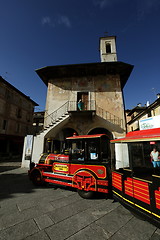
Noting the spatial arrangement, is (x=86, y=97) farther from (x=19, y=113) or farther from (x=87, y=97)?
(x=19, y=113)

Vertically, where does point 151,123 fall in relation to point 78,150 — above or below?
above

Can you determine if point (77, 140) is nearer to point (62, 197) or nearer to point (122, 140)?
point (122, 140)

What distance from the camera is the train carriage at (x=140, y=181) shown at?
2.48 m

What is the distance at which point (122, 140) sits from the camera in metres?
3.37

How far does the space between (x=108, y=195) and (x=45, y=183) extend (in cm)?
327

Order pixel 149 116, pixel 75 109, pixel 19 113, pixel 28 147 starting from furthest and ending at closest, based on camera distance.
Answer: pixel 19 113, pixel 149 116, pixel 75 109, pixel 28 147

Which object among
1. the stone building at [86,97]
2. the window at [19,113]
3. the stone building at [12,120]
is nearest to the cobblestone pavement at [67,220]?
the stone building at [86,97]

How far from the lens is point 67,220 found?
2.78 metres

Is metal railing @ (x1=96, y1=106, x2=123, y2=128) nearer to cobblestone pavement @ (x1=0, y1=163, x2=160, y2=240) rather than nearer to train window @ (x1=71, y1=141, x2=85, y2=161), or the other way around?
train window @ (x1=71, y1=141, x2=85, y2=161)

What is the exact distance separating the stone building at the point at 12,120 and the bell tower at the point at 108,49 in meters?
17.0

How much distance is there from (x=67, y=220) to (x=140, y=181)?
2183mm

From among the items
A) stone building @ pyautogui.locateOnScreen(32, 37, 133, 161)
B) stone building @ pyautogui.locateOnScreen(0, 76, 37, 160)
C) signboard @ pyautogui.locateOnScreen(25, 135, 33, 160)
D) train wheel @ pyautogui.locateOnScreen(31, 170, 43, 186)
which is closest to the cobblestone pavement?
train wheel @ pyautogui.locateOnScreen(31, 170, 43, 186)

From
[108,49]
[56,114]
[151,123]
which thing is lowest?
[151,123]

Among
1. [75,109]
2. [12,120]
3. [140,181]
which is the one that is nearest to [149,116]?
[75,109]
